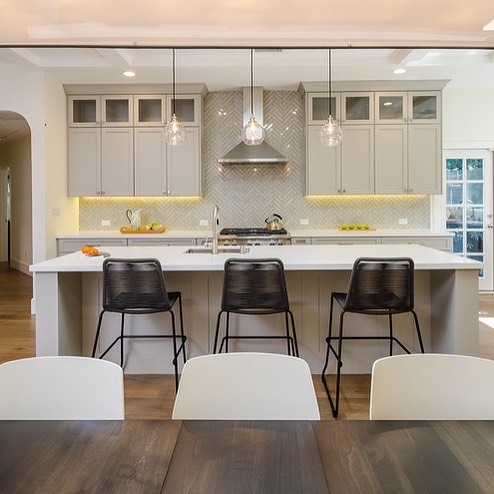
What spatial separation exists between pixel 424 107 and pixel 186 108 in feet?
9.89

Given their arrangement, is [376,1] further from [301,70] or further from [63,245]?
[63,245]

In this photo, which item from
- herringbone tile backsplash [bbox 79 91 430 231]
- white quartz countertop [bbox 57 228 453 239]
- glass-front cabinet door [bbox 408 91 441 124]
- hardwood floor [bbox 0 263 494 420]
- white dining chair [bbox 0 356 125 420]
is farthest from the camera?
herringbone tile backsplash [bbox 79 91 430 231]

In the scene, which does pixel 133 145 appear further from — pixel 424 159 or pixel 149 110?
pixel 424 159

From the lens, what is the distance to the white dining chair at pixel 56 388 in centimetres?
125

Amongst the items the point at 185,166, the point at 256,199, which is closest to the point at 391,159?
the point at 256,199

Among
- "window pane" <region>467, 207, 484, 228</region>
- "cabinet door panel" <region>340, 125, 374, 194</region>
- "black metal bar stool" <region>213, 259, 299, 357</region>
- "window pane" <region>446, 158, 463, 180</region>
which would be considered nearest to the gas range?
"cabinet door panel" <region>340, 125, 374, 194</region>

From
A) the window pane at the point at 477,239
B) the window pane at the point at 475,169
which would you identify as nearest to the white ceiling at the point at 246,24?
the window pane at the point at 475,169

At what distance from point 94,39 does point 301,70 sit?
343 centimetres

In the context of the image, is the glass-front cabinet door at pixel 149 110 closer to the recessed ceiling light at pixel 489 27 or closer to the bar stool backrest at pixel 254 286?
the bar stool backrest at pixel 254 286

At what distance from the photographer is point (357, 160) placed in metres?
5.50

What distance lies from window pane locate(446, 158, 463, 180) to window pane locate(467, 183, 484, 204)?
0.69 feet

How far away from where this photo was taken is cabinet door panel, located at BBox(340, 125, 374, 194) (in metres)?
5.49

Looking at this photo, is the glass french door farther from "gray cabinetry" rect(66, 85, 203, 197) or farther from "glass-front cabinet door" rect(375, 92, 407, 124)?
"gray cabinetry" rect(66, 85, 203, 197)

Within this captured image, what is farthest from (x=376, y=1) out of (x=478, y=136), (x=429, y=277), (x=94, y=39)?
(x=478, y=136)
